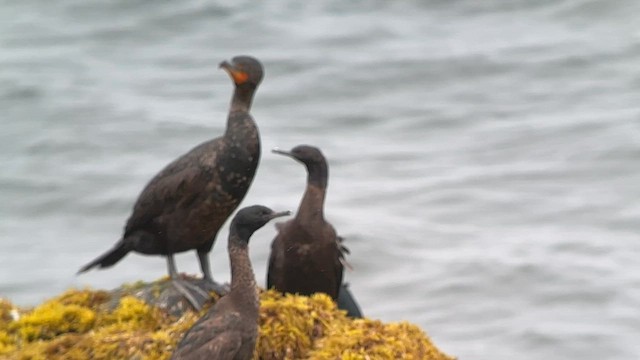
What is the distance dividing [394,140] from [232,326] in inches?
390

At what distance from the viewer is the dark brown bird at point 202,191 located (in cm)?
778

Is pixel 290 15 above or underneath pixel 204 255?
above

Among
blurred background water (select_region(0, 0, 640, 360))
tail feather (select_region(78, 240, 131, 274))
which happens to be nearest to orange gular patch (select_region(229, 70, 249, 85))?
tail feather (select_region(78, 240, 131, 274))

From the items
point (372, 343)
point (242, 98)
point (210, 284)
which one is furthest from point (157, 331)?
point (242, 98)

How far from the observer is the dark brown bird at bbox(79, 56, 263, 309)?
7781 millimetres

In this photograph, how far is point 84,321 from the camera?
6.73m

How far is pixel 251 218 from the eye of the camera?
22.1ft

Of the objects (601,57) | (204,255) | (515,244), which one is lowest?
(204,255)

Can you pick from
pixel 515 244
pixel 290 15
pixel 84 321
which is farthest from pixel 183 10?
pixel 84 321

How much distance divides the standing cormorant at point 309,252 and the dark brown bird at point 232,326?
6.29 ft

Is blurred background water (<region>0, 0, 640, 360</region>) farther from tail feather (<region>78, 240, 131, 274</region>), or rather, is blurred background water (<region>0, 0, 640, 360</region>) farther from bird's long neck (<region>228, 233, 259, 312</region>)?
bird's long neck (<region>228, 233, 259, 312</region>)

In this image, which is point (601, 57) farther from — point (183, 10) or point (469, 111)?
point (183, 10)

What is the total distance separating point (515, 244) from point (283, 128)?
13.8ft

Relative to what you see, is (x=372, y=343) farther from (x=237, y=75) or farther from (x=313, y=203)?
(x=313, y=203)
